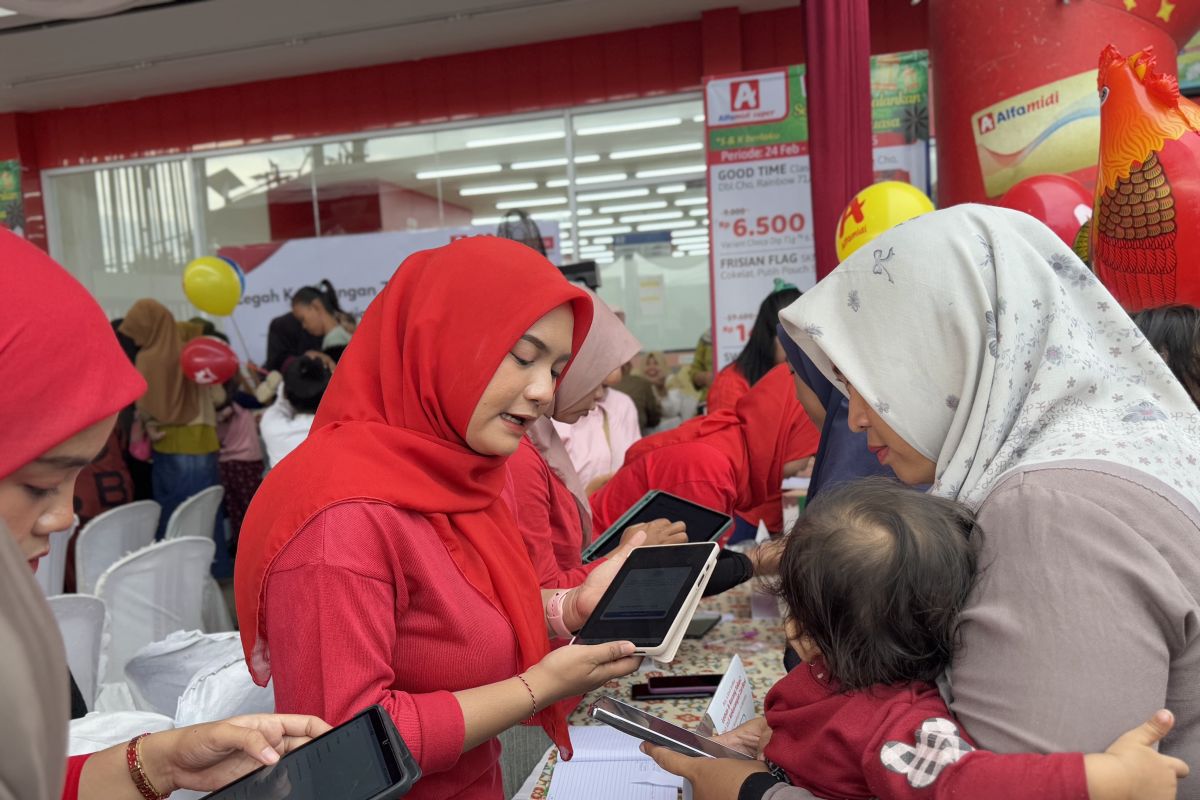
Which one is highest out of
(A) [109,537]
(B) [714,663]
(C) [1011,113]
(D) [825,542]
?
(C) [1011,113]

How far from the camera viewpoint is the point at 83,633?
2.05 metres

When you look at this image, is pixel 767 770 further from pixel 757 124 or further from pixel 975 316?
pixel 757 124

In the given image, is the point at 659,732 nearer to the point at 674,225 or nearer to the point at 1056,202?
the point at 1056,202

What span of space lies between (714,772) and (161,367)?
4774 millimetres

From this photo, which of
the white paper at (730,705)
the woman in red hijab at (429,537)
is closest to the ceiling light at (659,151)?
the woman in red hijab at (429,537)

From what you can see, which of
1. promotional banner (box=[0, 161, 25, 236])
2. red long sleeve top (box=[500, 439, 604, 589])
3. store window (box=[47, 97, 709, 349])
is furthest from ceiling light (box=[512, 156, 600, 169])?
red long sleeve top (box=[500, 439, 604, 589])

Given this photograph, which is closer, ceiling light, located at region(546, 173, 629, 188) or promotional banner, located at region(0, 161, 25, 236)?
ceiling light, located at region(546, 173, 629, 188)

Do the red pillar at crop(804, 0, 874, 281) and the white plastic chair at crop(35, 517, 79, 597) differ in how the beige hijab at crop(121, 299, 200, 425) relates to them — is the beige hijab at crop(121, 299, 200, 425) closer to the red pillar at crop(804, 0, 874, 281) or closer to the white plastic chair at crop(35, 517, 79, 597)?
the white plastic chair at crop(35, 517, 79, 597)

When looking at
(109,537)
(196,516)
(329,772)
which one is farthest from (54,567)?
(329,772)

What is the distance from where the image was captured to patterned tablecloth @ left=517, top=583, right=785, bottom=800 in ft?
4.93

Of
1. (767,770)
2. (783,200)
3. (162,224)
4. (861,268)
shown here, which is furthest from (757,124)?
(162,224)

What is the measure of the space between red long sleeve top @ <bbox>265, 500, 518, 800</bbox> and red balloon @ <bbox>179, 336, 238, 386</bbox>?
4.27 meters

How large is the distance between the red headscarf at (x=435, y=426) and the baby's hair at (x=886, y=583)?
46 centimetres

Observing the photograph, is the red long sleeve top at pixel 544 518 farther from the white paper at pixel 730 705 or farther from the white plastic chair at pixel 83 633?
the white plastic chair at pixel 83 633
